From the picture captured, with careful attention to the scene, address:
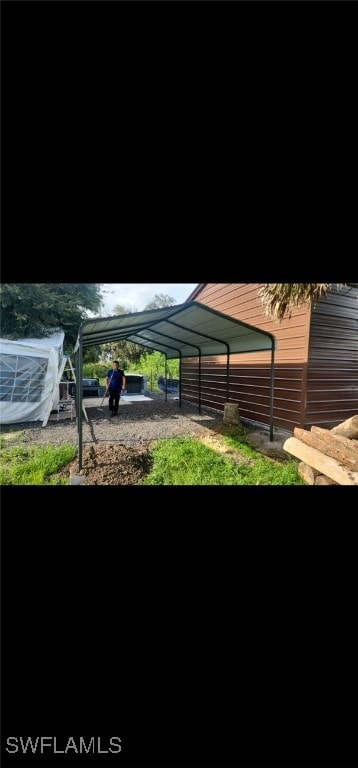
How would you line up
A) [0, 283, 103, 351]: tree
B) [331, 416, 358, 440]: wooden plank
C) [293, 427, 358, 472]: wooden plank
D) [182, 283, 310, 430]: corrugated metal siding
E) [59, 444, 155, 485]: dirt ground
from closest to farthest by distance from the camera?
[293, 427, 358, 472]: wooden plank → [331, 416, 358, 440]: wooden plank → [59, 444, 155, 485]: dirt ground → [182, 283, 310, 430]: corrugated metal siding → [0, 283, 103, 351]: tree

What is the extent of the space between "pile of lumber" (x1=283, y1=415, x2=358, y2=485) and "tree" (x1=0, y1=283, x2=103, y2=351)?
23.6ft

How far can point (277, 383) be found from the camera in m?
5.16

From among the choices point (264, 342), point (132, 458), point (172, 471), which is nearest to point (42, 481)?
point (132, 458)

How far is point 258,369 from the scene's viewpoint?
18.6 feet

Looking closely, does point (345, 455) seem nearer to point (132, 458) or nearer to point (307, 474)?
point (307, 474)

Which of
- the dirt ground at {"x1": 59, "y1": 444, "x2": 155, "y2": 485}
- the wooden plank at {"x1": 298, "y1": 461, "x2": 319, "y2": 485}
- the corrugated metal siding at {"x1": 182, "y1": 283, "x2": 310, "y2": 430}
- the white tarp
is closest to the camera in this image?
the wooden plank at {"x1": 298, "y1": 461, "x2": 319, "y2": 485}

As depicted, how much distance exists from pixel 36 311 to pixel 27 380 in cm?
246

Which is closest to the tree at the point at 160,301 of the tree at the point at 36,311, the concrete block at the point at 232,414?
the tree at the point at 36,311

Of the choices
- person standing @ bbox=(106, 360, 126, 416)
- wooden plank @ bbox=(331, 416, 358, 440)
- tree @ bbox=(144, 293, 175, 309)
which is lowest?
wooden plank @ bbox=(331, 416, 358, 440)

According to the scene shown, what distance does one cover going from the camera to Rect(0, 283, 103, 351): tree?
7.07 meters

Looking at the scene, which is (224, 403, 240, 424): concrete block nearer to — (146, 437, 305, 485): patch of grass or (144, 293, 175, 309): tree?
(146, 437, 305, 485): patch of grass

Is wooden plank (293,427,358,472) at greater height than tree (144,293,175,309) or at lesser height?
lesser

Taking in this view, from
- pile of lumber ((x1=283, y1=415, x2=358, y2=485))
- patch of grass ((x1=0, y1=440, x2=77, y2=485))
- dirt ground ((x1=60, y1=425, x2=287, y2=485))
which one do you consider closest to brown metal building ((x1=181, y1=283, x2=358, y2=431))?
dirt ground ((x1=60, y1=425, x2=287, y2=485))
